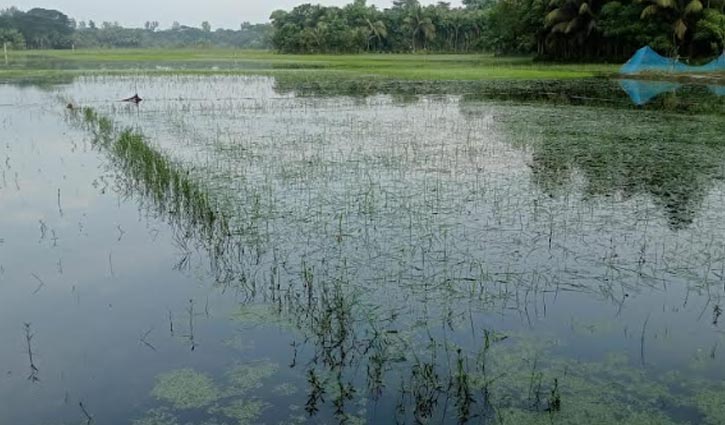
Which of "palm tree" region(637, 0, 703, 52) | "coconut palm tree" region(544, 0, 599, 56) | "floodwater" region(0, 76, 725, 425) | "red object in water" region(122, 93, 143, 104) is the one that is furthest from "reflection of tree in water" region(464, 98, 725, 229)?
"coconut palm tree" region(544, 0, 599, 56)

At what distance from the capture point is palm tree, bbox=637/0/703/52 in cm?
2652

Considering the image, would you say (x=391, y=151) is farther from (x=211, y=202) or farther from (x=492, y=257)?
(x=492, y=257)

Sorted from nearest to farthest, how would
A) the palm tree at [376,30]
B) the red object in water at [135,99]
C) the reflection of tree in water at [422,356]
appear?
1. the reflection of tree in water at [422,356]
2. the red object in water at [135,99]
3. the palm tree at [376,30]

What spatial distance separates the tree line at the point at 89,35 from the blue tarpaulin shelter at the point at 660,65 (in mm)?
58644

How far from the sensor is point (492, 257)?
488 centimetres

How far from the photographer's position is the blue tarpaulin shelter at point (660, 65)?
2303cm

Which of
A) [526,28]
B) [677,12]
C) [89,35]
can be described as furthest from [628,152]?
[89,35]

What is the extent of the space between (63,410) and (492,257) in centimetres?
305

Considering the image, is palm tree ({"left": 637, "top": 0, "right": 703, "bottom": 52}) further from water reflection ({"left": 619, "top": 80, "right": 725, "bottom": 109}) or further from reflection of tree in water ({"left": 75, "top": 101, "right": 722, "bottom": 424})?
reflection of tree in water ({"left": 75, "top": 101, "right": 722, "bottom": 424})

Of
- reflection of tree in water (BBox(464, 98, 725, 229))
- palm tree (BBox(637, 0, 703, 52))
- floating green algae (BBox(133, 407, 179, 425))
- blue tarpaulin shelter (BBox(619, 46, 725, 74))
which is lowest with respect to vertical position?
floating green algae (BBox(133, 407, 179, 425))

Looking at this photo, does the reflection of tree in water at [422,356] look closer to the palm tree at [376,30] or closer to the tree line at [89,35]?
the palm tree at [376,30]

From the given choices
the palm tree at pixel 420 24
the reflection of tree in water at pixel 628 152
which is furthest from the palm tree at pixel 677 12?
the palm tree at pixel 420 24

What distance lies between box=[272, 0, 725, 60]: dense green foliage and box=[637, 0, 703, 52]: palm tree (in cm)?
4

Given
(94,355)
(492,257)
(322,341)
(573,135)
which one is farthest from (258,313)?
(573,135)
